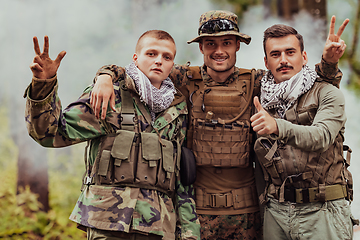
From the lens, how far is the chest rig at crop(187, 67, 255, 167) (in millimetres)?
3020

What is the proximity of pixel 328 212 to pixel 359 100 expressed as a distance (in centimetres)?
378

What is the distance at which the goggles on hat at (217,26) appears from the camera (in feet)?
10.1

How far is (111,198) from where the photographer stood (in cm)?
252

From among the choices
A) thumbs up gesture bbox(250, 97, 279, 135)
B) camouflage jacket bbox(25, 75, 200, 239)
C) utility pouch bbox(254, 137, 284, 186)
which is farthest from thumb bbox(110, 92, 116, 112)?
utility pouch bbox(254, 137, 284, 186)

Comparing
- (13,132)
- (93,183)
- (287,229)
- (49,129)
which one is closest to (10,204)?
(13,132)

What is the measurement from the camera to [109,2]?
595 centimetres

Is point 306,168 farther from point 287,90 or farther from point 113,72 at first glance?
point 113,72

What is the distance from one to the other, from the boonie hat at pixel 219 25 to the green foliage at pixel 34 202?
3.61m

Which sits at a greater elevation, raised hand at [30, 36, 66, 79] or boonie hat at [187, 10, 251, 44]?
boonie hat at [187, 10, 251, 44]

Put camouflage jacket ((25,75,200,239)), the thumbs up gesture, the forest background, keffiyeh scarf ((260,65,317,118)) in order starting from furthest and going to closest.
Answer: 1. the forest background
2. keffiyeh scarf ((260,65,317,118))
3. camouflage jacket ((25,75,200,239))
4. the thumbs up gesture

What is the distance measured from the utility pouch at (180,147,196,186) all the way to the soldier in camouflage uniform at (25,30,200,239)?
60 mm

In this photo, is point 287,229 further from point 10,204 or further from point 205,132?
point 10,204

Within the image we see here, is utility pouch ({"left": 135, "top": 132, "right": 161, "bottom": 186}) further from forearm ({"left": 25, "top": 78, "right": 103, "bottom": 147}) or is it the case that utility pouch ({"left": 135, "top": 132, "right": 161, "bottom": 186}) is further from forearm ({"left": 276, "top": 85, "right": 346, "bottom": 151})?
forearm ({"left": 276, "top": 85, "right": 346, "bottom": 151})

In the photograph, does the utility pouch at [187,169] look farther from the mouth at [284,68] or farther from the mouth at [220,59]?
the mouth at [284,68]
